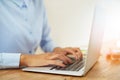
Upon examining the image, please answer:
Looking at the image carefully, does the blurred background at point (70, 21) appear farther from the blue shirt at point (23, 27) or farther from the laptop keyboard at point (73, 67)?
the laptop keyboard at point (73, 67)

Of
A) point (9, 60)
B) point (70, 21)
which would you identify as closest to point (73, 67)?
point (9, 60)

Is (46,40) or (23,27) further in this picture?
(46,40)

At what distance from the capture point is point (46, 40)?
1858 millimetres

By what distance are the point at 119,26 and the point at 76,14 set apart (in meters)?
0.69

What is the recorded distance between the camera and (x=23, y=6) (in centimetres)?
169

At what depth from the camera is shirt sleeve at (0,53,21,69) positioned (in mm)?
1188

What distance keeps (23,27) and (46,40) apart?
0.87ft

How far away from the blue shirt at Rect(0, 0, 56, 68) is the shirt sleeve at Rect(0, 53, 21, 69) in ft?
1.03

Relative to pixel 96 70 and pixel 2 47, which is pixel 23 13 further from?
pixel 96 70

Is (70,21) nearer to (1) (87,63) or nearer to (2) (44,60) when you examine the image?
(2) (44,60)

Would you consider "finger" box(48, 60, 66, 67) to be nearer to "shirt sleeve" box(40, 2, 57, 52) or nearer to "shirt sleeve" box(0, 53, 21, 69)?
"shirt sleeve" box(0, 53, 21, 69)

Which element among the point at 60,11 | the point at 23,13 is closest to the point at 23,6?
the point at 23,13

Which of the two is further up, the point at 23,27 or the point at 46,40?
the point at 23,27

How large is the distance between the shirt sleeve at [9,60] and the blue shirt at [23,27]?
0.31 m
